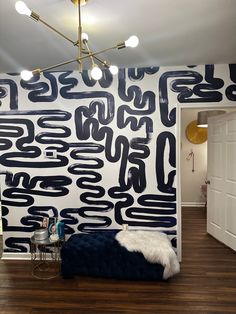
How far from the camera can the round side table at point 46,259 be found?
3.03 m

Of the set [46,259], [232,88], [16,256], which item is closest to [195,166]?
[232,88]

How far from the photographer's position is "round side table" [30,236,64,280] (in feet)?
9.95

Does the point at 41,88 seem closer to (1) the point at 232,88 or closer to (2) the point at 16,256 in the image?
(2) the point at 16,256

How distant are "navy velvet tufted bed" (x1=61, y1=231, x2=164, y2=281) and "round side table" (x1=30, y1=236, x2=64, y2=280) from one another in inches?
10.7

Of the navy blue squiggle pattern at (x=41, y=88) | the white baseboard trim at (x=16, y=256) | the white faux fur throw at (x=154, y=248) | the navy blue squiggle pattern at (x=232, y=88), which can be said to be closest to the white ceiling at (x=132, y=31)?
the navy blue squiggle pattern at (x=232, y=88)

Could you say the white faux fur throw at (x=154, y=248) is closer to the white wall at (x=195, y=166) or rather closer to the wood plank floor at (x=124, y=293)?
the wood plank floor at (x=124, y=293)

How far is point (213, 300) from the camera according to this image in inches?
97.8

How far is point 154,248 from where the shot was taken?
279cm

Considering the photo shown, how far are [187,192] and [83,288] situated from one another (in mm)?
4341

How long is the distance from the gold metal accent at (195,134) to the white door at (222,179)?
212 centimetres

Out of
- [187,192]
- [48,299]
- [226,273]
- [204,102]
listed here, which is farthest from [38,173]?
[187,192]

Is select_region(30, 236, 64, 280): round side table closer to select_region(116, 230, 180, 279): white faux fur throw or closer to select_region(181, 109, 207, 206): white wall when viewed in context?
select_region(116, 230, 180, 279): white faux fur throw

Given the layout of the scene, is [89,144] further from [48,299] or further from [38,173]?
[48,299]

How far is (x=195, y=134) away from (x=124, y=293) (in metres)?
4.64
